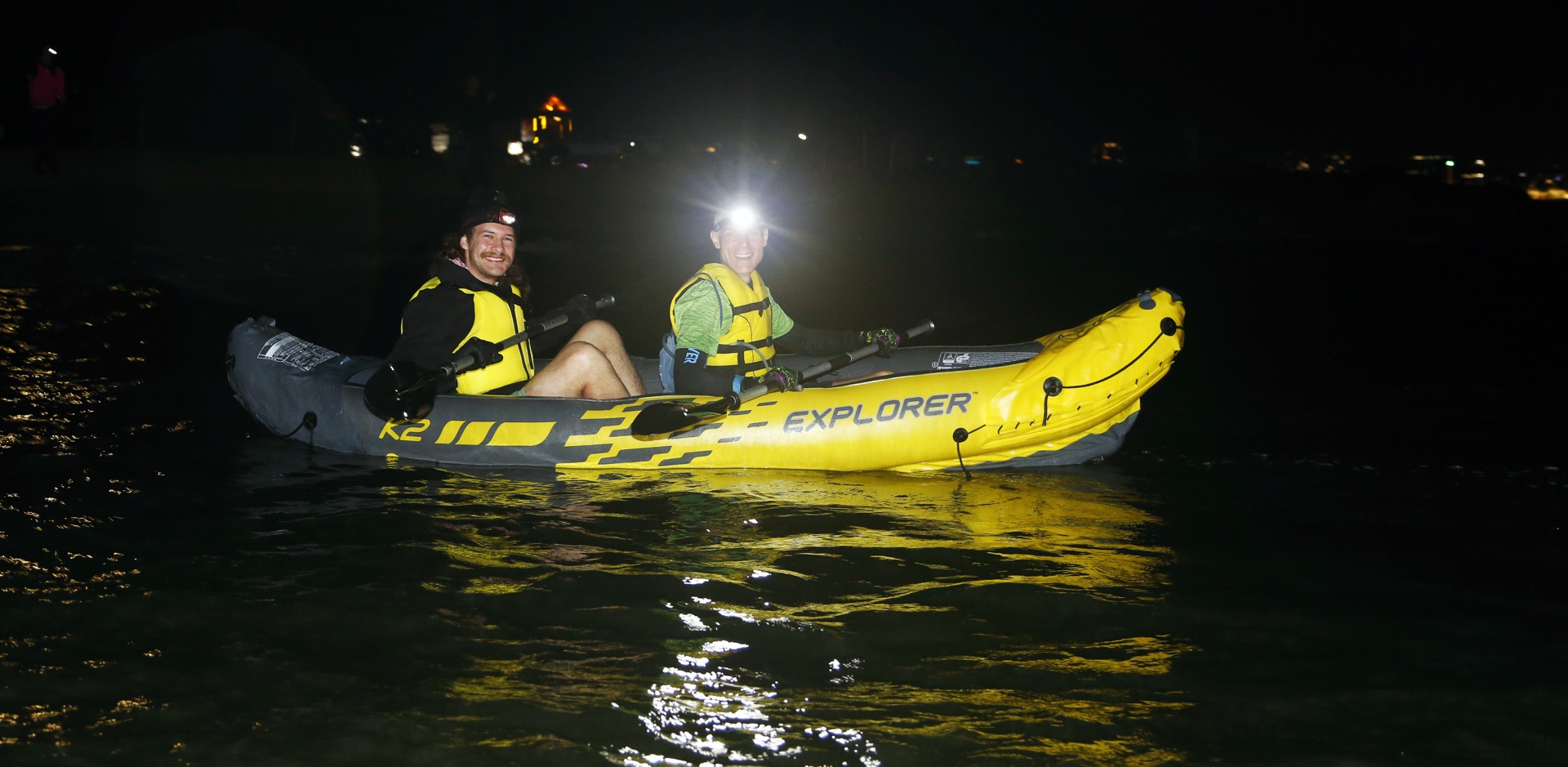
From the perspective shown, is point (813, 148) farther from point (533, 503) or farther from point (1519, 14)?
point (533, 503)

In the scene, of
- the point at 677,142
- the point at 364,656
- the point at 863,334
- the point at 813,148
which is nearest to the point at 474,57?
the point at 677,142

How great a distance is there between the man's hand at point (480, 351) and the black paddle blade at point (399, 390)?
0.64ft

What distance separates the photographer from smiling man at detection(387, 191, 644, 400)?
6.67 m

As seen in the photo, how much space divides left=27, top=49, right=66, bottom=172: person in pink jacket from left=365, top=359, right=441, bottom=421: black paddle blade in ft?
44.4

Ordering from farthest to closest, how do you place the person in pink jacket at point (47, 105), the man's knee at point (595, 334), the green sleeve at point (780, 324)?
the person in pink jacket at point (47, 105)
the green sleeve at point (780, 324)
the man's knee at point (595, 334)

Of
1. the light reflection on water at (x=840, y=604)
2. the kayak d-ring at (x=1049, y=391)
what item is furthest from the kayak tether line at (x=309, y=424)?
the kayak d-ring at (x=1049, y=391)

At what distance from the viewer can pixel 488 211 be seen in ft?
21.8

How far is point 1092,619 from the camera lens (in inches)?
189

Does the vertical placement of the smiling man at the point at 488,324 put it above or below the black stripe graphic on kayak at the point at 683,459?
above

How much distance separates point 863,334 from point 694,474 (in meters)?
1.26

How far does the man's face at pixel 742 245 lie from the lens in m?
6.84

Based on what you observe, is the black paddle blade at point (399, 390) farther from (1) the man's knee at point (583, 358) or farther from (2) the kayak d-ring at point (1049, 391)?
(2) the kayak d-ring at point (1049, 391)

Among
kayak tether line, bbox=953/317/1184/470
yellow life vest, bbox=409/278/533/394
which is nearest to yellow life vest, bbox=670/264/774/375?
yellow life vest, bbox=409/278/533/394

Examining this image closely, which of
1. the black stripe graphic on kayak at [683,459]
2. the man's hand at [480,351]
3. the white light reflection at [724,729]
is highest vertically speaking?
the man's hand at [480,351]
